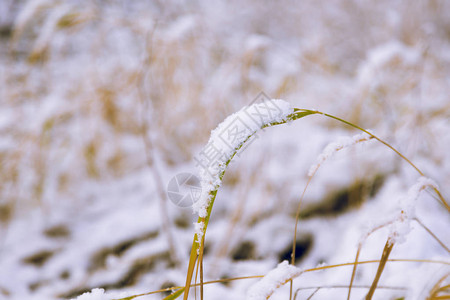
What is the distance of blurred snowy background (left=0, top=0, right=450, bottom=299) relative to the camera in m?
0.76

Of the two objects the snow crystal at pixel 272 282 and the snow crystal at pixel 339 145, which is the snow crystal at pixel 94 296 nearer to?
the snow crystal at pixel 272 282

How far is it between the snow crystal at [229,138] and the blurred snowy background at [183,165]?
0.36 m

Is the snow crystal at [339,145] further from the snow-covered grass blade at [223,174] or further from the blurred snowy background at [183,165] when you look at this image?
the blurred snowy background at [183,165]

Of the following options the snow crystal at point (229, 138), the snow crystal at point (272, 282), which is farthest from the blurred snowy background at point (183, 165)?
the snow crystal at point (229, 138)

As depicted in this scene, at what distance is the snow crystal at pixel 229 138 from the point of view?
9.6 inches

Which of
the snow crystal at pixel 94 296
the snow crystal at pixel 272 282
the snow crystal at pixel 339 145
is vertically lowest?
the snow crystal at pixel 272 282

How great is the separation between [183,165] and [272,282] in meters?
0.96

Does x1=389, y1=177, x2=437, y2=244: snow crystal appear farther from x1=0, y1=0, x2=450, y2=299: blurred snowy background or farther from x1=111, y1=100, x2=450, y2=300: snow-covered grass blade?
x1=0, y1=0, x2=450, y2=299: blurred snowy background

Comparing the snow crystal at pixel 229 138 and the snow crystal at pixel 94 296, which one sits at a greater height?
the snow crystal at pixel 229 138

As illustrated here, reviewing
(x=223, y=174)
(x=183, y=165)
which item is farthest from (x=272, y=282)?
(x=183, y=165)

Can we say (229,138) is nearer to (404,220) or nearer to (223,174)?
(223,174)

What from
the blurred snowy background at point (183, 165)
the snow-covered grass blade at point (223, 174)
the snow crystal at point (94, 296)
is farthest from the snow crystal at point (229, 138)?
the blurred snowy background at point (183, 165)

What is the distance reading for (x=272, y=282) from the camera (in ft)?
0.91

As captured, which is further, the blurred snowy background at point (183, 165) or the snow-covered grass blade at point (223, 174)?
the blurred snowy background at point (183, 165)
